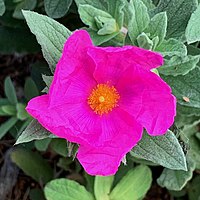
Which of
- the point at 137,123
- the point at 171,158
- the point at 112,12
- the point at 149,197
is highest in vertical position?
the point at 112,12

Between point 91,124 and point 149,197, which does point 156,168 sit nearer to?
point 149,197

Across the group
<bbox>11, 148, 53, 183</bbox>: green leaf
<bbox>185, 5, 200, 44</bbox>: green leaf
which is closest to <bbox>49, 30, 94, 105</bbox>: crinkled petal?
<bbox>185, 5, 200, 44</bbox>: green leaf

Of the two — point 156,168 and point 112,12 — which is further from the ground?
point 112,12

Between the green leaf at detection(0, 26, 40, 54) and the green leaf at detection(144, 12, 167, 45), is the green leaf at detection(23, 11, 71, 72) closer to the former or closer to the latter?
the green leaf at detection(144, 12, 167, 45)

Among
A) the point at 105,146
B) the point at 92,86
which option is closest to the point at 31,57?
the point at 92,86

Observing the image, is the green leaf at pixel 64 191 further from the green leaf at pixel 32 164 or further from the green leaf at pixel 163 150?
the green leaf at pixel 163 150
